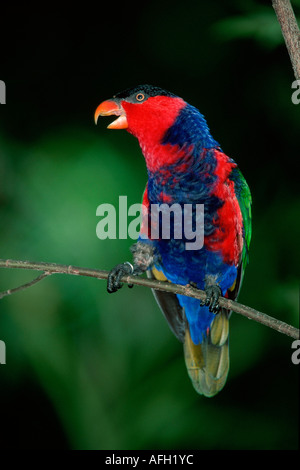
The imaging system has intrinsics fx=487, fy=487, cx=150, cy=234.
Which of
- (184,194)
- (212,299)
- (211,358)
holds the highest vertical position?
(184,194)

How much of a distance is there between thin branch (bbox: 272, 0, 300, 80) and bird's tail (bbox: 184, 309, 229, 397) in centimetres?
100

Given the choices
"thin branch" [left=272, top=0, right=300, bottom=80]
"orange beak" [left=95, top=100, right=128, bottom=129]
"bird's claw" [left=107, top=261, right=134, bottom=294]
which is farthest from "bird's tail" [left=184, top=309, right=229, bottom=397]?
"thin branch" [left=272, top=0, right=300, bottom=80]

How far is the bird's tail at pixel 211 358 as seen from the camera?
6.09ft

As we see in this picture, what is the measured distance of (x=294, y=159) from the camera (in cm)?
237

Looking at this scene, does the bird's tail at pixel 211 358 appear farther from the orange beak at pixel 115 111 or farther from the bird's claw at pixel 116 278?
the orange beak at pixel 115 111

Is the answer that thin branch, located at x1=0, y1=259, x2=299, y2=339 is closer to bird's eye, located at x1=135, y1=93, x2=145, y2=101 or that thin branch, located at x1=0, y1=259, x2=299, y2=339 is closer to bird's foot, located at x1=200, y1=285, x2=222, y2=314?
bird's foot, located at x1=200, y1=285, x2=222, y2=314

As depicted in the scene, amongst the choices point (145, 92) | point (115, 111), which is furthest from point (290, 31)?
point (115, 111)

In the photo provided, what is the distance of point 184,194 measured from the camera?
1541mm

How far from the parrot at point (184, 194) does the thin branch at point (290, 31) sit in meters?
0.45

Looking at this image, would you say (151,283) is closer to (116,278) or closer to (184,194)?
(116,278)

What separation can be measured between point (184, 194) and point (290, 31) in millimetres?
567

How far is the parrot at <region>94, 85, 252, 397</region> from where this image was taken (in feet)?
5.06

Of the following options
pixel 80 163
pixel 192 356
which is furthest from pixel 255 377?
pixel 80 163

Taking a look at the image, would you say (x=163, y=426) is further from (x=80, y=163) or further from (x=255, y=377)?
(x=80, y=163)
